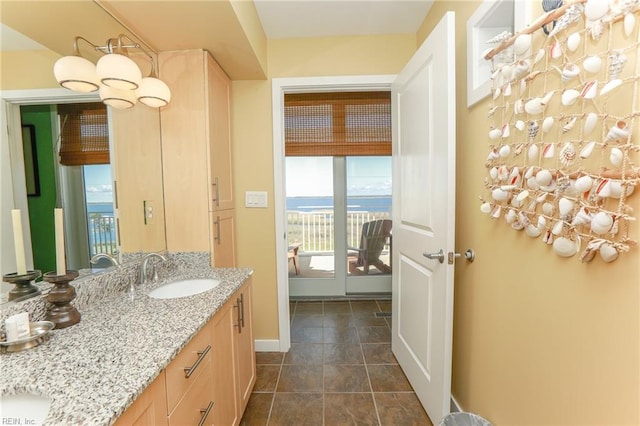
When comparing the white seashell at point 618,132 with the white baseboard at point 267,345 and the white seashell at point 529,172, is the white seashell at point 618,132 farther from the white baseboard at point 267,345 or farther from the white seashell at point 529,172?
the white baseboard at point 267,345

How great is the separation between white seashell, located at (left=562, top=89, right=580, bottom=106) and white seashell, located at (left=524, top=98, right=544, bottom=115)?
0.10 metres

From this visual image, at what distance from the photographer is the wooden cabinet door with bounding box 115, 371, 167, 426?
2.13ft

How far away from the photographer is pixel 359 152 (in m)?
2.89

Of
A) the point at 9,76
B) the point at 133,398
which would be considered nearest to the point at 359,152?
the point at 9,76

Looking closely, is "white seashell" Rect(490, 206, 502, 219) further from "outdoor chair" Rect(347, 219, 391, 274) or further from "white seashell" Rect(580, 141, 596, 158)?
"outdoor chair" Rect(347, 219, 391, 274)

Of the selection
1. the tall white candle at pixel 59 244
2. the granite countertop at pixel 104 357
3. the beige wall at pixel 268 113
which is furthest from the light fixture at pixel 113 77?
the granite countertop at pixel 104 357

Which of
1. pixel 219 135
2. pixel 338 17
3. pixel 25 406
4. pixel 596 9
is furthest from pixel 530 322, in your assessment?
pixel 338 17

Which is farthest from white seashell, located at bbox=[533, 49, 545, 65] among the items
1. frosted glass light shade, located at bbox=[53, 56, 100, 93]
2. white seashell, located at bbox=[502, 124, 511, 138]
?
frosted glass light shade, located at bbox=[53, 56, 100, 93]

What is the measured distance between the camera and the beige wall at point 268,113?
6.93 ft

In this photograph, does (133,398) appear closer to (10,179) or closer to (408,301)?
(10,179)

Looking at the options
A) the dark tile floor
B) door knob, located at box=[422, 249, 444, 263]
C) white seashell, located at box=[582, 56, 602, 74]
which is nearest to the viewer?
white seashell, located at box=[582, 56, 602, 74]

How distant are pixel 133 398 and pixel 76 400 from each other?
11 cm

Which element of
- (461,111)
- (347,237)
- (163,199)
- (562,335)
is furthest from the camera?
(347,237)

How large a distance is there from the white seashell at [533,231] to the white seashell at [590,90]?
421 mm
